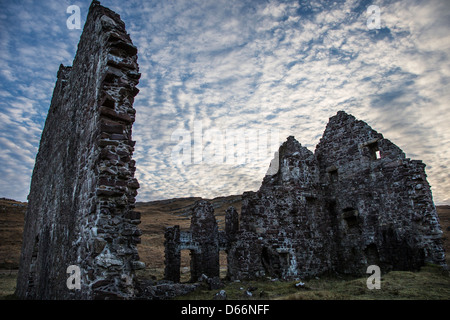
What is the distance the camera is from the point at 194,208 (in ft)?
61.3

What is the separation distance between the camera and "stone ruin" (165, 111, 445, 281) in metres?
12.9

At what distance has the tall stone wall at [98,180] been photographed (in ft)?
17.5

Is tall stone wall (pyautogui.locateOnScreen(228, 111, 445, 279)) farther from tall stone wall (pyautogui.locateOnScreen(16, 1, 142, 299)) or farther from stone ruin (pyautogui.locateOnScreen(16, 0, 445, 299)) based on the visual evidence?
tall stone wall (pyautogui.locateOnScreen(16, 1, 142, 299))

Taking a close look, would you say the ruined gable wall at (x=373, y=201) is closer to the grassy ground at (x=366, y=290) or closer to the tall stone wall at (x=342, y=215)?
the tall stone wall at (x=342, y=215)

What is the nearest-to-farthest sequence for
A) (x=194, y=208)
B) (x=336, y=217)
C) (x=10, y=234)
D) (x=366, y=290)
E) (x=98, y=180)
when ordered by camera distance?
(x=98, y=180) < (x=366, y=290) < (x=336, y=217) < (x=194, y=208) < (x=10, y=234)

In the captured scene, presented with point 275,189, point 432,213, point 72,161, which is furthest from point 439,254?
point 72,161

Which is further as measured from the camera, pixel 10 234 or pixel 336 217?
pixel 10 234

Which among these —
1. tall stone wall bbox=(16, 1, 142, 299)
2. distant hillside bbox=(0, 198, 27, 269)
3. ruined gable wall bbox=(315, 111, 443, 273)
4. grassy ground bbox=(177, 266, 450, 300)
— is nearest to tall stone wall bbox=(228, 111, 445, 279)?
ruined gable wall bbox=(315, 111, 443, 273)

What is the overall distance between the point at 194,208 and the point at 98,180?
43.8 feet

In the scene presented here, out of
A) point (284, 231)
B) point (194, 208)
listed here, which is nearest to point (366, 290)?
point (284, 231)

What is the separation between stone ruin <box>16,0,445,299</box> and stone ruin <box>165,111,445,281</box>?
0.05 metres

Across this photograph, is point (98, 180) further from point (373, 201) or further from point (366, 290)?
point (373, 201)

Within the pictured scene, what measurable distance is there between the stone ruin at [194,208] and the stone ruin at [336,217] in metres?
0.05

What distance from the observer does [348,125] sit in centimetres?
1575
